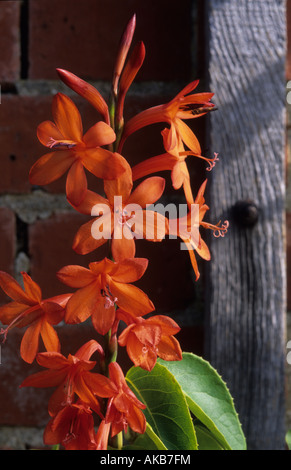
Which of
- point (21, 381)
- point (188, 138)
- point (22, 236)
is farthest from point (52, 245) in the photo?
point (188, 138)

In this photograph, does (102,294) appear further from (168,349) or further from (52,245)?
(52,245)

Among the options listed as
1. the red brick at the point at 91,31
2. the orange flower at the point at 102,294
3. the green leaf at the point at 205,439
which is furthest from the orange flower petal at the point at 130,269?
the red brick at the point at 91,31

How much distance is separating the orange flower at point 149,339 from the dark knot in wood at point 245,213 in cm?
20

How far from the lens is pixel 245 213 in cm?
48

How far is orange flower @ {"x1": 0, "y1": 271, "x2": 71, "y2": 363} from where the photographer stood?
32 cm

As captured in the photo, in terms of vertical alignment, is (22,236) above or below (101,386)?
above

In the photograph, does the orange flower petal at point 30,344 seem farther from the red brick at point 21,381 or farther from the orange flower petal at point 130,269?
the red brick at point 21,381

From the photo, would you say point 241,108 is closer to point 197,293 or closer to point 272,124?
point 272,124

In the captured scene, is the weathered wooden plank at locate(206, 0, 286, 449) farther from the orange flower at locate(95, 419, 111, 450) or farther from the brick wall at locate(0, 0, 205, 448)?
the orange flower at locate(95, 419, 111, 450)

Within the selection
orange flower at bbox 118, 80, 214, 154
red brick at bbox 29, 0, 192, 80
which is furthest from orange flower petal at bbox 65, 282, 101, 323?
red brick at bbox 29, 0, 192, 80

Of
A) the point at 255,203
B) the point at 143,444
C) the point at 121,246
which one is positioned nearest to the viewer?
the point at 121,246

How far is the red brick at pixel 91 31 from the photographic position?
0.54 metres

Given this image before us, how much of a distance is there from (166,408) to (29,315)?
0.12 meters

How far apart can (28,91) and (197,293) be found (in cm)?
30
